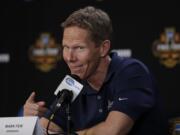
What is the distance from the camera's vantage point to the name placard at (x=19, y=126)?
65.9 inches

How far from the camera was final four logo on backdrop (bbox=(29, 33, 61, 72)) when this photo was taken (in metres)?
3.71

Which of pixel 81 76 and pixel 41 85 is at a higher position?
pixel 81 76

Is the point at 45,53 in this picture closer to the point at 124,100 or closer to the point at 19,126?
the point at 124,100

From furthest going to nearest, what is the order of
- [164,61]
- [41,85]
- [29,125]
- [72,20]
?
[41,85], [164,61], [72,20], [29,125]

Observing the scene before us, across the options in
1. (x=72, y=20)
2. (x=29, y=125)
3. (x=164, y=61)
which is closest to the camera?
(x=29, y=125)

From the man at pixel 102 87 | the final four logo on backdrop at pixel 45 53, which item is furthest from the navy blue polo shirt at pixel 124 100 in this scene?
the final four logo on backdrop at pixel 45 53

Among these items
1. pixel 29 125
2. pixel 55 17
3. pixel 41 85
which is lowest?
pixel 41 85

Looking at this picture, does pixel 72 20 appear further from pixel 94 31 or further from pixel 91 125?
pixel 91 125

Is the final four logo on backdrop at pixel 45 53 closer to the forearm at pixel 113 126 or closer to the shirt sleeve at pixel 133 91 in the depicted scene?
the shirt sleeve at pixel 133 91

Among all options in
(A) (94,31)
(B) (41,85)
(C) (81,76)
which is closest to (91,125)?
(C) (81,76)

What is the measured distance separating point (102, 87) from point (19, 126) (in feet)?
1.86

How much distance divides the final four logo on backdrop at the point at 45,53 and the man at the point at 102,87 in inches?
60.1

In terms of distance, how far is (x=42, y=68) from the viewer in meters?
3.75

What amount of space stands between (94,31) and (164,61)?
4.83 ft
